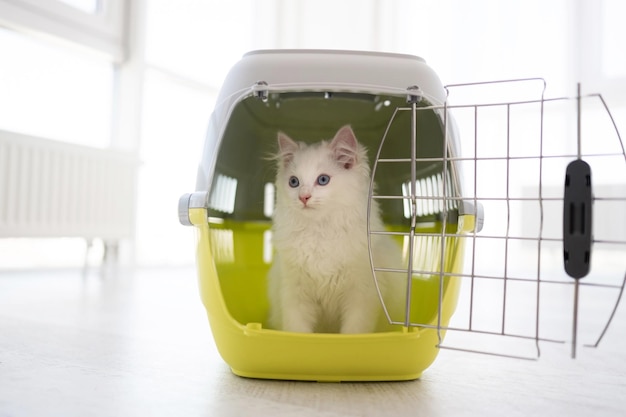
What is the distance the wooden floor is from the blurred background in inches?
74.9

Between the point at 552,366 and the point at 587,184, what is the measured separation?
0.73 m

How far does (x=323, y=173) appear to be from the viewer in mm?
1439

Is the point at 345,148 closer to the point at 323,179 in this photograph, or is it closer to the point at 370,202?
the point at 323,179

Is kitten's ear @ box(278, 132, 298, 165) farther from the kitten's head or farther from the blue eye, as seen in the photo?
the blue eye

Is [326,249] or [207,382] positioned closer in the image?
[207,382]

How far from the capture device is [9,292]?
105 inches

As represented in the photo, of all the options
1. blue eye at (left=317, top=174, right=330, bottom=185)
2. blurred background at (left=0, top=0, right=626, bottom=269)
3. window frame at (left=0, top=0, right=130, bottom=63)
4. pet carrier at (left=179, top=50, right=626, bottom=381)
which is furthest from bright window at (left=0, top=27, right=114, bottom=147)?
blue eye at (left=317, top=174, right=330, bottom=185)

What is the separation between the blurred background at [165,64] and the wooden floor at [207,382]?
190cm

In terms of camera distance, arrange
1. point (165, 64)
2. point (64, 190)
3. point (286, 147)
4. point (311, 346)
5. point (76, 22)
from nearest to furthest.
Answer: point (311, 346)
point (286, 147)
point (64, 190)
point (76, 22)
point (165, 64)

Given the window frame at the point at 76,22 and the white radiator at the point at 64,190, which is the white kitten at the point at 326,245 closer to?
the white radiator at the point at 64,190

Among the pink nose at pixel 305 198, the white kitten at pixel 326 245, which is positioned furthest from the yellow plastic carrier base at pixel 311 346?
the pink nose at pixel 305 198

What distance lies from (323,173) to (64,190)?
9.18 ft

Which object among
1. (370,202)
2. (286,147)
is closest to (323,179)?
(286,147)

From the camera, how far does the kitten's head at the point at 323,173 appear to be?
1.41 m
